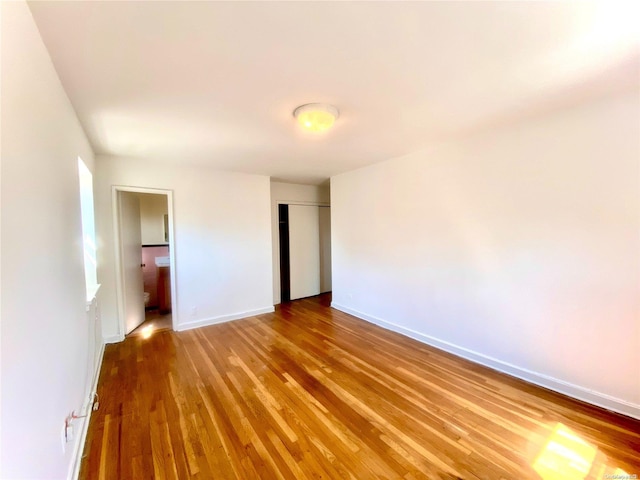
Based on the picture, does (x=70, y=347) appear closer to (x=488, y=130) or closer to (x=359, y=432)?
(x=359, y=432)

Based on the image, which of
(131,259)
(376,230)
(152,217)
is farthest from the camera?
(152,217)

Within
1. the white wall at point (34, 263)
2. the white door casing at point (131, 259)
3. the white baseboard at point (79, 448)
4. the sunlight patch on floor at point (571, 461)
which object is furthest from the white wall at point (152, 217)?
the sunlight patch on floor at point (571, 461)

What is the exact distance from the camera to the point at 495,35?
52.9 inches

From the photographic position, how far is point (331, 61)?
1510mm

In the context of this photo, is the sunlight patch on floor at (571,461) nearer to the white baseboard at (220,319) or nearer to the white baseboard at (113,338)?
the white baseboard at (220,319)

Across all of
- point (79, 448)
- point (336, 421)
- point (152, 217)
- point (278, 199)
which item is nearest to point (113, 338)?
point (79, 448)

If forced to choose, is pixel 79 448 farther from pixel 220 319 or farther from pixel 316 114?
pixel 316 114

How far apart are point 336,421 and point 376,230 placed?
2.51 m

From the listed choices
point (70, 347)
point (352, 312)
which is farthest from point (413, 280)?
point (70, 347)

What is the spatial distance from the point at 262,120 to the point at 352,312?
10.6ft

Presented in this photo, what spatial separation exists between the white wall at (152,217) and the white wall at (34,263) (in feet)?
11.9

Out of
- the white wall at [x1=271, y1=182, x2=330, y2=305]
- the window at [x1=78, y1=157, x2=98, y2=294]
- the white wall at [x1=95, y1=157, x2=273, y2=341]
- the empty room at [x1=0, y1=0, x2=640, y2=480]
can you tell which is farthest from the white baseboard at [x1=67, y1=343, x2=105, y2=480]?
the white wall at [x1=271, y1=182, x2=330, y2=305]

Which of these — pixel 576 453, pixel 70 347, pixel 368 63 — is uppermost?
pixel 368 63

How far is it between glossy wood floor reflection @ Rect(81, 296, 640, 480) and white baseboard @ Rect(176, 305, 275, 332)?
29.7 inches
